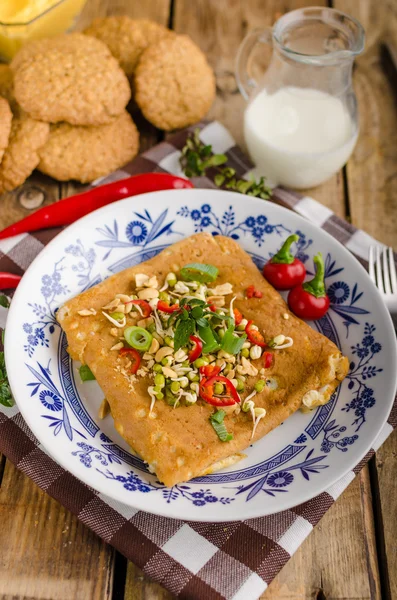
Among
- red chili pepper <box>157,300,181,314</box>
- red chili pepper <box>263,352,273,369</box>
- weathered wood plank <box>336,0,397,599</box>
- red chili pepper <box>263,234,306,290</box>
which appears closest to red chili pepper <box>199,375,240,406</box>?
red chili pepper <box>263,352,273,369</box>

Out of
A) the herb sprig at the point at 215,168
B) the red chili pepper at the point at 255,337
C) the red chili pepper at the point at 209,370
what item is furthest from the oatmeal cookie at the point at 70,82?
the red chili pepper at the point at 209,370

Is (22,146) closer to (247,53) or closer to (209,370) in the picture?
(247,53)

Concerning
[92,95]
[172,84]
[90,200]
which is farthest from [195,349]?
[172,84]

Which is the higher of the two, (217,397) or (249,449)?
(217,397)

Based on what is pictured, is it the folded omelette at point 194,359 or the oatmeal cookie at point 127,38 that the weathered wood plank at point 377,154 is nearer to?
the folded omelette at point 194,359

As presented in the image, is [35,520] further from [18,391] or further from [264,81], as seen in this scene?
[264,81]

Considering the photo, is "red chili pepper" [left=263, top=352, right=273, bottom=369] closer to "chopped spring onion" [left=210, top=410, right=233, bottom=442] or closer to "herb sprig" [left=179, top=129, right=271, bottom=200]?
"chopped spring onion" [left=210, top=410, right=233, bottom=442]
